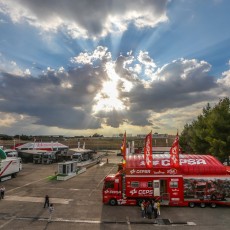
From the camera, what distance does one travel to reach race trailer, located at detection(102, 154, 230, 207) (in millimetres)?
30641

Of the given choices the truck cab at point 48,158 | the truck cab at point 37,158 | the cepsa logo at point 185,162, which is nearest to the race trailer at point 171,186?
the cepsa logo at point 185,162

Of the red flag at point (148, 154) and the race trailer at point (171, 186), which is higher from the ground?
the red flag at point (148, 154)

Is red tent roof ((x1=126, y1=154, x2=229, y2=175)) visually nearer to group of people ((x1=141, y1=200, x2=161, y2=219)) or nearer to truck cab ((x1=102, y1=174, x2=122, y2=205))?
truck cab ((x1=102, y1=174, x2=122, y2=205))

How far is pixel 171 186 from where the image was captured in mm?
30812

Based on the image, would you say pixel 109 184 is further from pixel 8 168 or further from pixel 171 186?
pixel 8 168

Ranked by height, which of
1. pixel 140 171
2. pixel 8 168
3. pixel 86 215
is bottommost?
pixel 86 215

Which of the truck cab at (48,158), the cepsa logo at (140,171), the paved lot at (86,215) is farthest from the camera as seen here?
the truck cab at (48,158)

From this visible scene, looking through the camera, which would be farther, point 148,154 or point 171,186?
point 148,154

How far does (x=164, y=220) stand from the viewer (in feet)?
84.5

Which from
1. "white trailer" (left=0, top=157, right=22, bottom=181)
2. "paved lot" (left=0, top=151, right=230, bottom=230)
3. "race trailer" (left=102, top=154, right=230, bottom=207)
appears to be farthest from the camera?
"white trailer" (left=0, top=157, right=22, bottom=181)

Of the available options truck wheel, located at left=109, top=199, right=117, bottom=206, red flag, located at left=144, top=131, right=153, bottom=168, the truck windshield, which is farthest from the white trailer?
red flag, located at left=144, top=131, right=153, bottom=168

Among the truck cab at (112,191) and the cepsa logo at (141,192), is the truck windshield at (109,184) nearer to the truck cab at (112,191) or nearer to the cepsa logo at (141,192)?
the truck cab at (112,191)

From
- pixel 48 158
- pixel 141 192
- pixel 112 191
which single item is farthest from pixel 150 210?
pixel 48 158

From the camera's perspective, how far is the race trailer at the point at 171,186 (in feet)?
101
